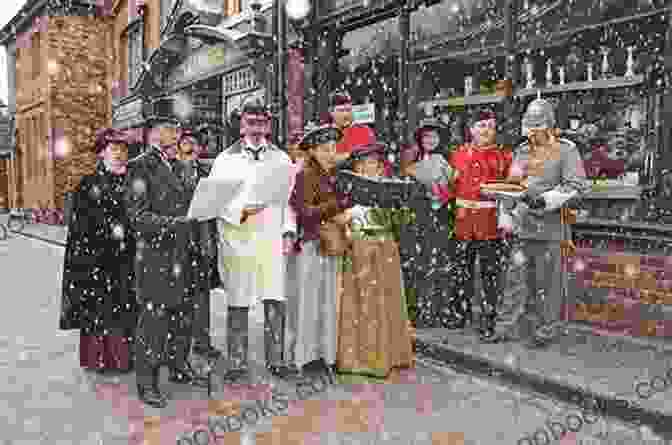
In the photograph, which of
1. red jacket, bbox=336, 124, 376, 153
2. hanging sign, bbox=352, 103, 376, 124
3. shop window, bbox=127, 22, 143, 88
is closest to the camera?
red jacket, bbox=336, 124, 376, 153

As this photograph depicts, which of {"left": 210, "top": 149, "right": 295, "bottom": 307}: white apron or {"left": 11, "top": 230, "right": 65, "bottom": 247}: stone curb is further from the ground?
{"left": 210, "top": 149, "right": 295, "bottom": 307}: white apron

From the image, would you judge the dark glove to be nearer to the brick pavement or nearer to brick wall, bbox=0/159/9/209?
the brick pavement

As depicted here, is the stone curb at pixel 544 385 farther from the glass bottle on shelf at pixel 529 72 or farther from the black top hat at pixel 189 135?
the glass bottle on shelf at pixel 529 72

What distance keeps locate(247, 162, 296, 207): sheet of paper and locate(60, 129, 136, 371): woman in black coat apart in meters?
1.17

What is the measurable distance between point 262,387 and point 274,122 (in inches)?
217

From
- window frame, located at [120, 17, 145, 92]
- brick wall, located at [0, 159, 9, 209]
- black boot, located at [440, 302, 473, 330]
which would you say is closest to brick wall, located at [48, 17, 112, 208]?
window frame, located at [120, 17, 145, 92]

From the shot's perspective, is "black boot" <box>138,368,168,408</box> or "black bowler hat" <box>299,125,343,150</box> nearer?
"black boot" <box>138,368,168,408</box>

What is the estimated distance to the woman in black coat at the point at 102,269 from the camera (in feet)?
15.3

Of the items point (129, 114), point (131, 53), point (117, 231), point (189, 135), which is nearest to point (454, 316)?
point (189, 135)

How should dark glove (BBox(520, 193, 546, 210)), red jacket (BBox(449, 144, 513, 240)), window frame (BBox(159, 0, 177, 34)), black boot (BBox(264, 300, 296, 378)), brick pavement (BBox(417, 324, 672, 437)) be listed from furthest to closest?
window frame (BBox(159, 0, 177, 34)) → red jacket (BBox(449, 144, 513, 240)) → dark glove (BBox(520, 193, 546, 210)) → black boot (BBox(264, 300, 296, 378)) → brick pavement (BBox(417, 324, 672, 437))

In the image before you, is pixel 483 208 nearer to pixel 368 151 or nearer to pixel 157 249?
pixel 368 151

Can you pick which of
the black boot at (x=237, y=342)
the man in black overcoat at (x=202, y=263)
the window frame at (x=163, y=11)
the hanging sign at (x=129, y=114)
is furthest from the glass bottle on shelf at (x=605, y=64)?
the window frame at (x=163, y=11)

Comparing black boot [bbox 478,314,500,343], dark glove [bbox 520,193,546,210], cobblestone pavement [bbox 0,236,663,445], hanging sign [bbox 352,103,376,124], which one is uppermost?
hanging sign [bbox 352,103,376,124]

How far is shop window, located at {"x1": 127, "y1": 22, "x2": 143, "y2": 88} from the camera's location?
18.0 m
